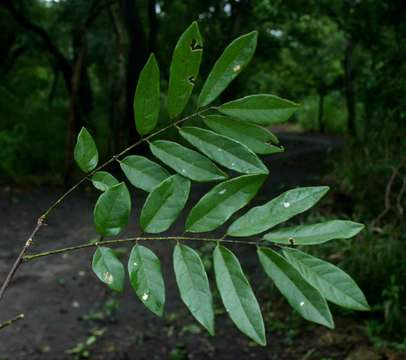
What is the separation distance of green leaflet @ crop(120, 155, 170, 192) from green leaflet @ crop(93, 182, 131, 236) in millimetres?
30

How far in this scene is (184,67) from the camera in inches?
20.9

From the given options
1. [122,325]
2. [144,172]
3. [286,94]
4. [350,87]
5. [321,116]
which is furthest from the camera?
[321,116]

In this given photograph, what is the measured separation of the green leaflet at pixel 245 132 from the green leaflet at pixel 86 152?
4.6 inches

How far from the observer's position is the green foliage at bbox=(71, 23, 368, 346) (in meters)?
0.48

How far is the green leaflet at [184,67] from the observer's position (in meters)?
0.51

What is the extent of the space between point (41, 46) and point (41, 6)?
37.0 inches

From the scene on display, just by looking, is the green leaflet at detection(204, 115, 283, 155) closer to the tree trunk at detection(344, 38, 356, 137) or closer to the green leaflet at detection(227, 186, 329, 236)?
Result: the green leaflet at detection(227, 186, 329, 236)

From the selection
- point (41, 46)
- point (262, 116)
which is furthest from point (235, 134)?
point (41, 46)

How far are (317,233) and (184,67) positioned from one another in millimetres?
187

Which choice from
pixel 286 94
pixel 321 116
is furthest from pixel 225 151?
pixel 321 116

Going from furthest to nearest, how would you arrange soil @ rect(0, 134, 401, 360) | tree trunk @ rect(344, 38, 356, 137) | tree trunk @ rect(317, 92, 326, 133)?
tree trunk @ rect(317, 92, 326, 133) < tree trunk @ rect(344, 38, 356, 137) < soil @ rect(0, 134, 401, 360)

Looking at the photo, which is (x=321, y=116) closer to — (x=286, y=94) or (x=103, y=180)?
(x=286, y=94)

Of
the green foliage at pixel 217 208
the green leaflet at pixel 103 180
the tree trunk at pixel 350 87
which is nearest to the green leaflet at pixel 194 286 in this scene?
the green foliage at pixel 217 208

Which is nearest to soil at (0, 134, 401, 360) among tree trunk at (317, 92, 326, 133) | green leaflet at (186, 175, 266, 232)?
green leaflet at (186, 175, 266, 232)
